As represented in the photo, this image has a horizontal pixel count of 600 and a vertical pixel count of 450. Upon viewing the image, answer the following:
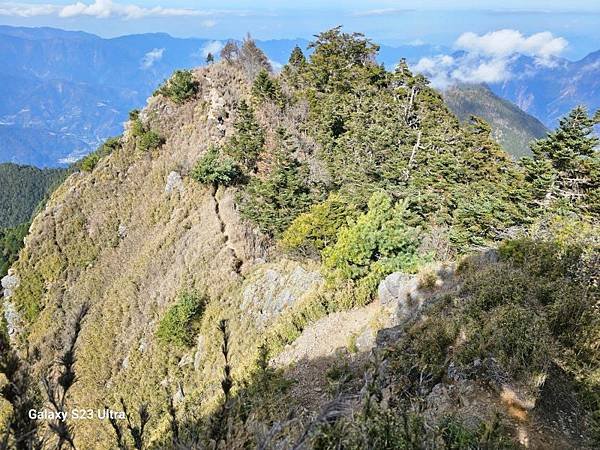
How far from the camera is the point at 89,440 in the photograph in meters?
18.0

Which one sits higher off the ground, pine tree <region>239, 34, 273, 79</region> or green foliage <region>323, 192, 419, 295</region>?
pine tree <region>239, 34, 273, 79</region>

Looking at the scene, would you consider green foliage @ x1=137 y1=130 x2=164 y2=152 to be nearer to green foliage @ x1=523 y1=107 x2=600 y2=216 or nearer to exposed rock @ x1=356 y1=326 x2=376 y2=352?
exposed rock @ x1=356 y1=326 x2=376 y2=352

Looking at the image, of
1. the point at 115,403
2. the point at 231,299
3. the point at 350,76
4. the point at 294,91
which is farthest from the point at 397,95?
the point at 115,403

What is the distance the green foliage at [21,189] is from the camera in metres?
109

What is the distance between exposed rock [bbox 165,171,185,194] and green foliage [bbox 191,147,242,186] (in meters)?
2.19

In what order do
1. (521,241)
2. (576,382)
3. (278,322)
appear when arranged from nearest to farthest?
(576,382)
(521,241)
(278,322)

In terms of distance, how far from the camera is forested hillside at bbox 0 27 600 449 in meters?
4.50

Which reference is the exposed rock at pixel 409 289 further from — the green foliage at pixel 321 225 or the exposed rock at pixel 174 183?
the exposed rock at pixel 174 183

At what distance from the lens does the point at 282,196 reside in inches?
872

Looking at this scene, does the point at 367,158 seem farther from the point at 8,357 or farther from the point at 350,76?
the point at 8,357

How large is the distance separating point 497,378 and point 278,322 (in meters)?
10.4

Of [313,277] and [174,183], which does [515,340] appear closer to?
[313,277]

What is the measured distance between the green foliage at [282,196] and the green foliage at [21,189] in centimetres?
9975

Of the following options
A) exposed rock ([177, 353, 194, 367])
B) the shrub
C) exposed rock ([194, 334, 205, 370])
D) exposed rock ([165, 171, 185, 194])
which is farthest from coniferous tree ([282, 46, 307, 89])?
the shrub
